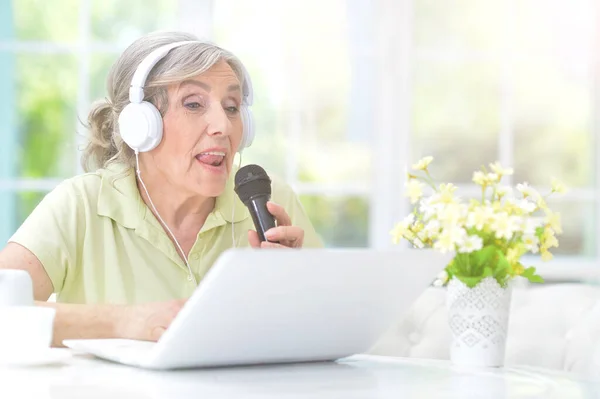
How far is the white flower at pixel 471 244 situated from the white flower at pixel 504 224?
0.10ft

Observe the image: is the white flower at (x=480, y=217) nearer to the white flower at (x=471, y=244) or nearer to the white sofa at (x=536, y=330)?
the white flower at (x=471, y=244)

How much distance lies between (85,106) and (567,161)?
205 cm

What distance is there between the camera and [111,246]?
6.81ft

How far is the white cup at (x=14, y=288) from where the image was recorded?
126 centimetres

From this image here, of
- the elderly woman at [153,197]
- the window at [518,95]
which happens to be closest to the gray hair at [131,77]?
the elderly woman at [153,197]

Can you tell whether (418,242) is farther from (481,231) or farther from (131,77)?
(131,77)

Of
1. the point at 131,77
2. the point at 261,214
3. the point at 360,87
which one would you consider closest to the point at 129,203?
the point at 131,77

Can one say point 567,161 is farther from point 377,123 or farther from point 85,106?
point 85,106

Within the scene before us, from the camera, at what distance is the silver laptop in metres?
1.05

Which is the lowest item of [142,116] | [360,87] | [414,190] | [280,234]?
[280,234]

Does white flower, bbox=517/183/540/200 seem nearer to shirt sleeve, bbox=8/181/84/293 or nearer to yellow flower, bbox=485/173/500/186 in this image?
yellow flower, bbox=485/173/500/186

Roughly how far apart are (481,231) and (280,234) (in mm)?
423

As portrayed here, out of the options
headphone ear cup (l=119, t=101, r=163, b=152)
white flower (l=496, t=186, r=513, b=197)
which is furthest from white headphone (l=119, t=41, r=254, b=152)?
white flower (l=496, t=186, r=513, b=197)

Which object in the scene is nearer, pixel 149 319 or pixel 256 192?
pixel 149 319
